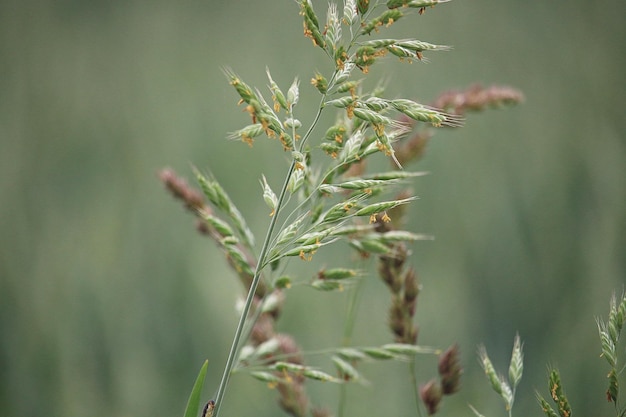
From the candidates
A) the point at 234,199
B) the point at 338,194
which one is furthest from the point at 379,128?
the point at 234,199

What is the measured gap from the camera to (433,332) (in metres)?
1.10

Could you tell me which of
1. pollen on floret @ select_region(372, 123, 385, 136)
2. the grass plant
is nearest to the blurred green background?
the grass plant

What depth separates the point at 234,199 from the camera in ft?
4.33

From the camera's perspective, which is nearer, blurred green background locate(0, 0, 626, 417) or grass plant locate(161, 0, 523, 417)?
grass plant locate(161, 0, 523, 417)

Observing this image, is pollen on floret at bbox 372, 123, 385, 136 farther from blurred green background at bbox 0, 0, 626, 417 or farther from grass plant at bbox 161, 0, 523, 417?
blurred green background at bbox 0, 0, 626, 417

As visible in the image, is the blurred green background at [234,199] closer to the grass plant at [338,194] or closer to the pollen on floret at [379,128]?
the grass plant at [338,194]

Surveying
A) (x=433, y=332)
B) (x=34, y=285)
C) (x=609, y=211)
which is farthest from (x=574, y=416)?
(x=34, y=285)

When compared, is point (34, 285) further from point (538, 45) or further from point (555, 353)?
point (538, 45)

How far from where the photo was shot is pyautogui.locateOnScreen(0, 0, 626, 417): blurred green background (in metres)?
1.01

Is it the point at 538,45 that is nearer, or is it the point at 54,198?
the point at 54,198

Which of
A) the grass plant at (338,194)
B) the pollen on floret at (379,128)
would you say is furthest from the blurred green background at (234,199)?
the pollen on floret at (379,128)

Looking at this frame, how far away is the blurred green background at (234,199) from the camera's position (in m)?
1.01

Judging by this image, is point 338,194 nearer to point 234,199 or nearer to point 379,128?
point 379,128

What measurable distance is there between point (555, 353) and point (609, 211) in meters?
0.32
